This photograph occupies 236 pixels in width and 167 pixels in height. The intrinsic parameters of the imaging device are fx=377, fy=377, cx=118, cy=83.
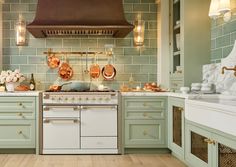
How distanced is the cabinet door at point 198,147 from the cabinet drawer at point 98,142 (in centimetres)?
114

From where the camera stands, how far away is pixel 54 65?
17.1ft

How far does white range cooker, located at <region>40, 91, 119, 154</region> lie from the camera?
14.9 ft

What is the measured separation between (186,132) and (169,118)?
32.8 inches

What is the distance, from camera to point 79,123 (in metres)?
4.56

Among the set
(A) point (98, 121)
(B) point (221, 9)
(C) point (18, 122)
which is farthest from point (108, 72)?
(B) point (221, 9)

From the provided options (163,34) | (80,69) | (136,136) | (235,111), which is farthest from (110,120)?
(235,111)

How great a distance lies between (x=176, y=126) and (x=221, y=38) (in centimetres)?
107

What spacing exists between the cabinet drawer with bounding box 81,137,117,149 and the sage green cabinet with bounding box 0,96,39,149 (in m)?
0.59

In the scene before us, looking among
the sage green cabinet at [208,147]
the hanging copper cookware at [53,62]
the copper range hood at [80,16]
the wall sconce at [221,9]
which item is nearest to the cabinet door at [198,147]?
the sage green cabinet at [208,147]

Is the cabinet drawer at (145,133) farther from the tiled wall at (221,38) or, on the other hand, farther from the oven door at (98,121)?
the tiled wall at (221,38)

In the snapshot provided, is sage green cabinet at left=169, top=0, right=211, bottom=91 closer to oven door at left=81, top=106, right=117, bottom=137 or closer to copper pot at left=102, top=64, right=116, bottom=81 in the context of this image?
oven door at left=81, top=106, right=117, bottom=137

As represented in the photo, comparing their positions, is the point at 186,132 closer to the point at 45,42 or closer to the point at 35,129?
the point at 35,129

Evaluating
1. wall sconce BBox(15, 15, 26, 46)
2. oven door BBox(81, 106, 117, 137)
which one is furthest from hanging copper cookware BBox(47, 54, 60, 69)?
oven door BBox(81, 106, 117, 137)

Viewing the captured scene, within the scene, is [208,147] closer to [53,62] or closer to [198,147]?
[198,147]
